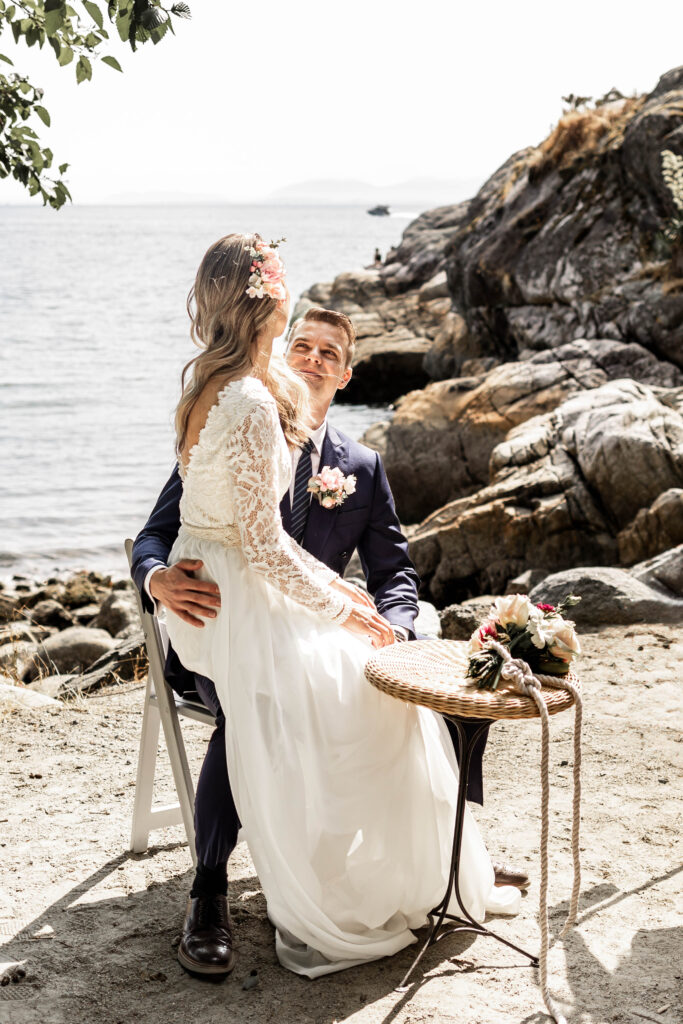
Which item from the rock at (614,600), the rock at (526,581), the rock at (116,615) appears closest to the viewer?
the rock at (614,600)

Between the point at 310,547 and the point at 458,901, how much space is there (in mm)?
1306

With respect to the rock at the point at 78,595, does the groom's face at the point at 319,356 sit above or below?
above

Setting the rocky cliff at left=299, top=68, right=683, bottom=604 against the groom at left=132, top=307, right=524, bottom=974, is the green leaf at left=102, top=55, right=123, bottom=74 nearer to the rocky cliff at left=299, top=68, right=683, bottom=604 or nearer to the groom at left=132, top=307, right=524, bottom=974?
the groom at left=132, top=307, right=524, bottom=974

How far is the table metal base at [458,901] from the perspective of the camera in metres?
2.99

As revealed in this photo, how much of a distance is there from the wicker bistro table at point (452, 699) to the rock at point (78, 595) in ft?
24.6

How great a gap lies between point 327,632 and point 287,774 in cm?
45

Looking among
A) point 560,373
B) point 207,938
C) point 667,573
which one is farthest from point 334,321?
point 560,373

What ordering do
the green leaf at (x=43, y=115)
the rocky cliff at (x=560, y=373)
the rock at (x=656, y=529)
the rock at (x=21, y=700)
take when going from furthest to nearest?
the rocky cliff at (x=560, y=373), the rock at (x=656, y=529), the rock at (x=21, y=700), the green leaf at (x=43, y=115)

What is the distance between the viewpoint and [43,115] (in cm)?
478

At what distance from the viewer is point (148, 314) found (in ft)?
164

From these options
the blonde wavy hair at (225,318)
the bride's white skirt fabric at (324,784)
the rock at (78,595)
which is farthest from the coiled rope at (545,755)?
the rock at (78,595)

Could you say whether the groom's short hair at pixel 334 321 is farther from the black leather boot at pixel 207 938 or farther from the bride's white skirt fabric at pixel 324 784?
the black leather boot at pixel 207 938

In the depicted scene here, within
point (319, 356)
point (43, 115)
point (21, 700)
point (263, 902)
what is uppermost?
point (43, 115)

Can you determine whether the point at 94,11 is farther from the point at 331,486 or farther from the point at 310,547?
the point at 310,547
